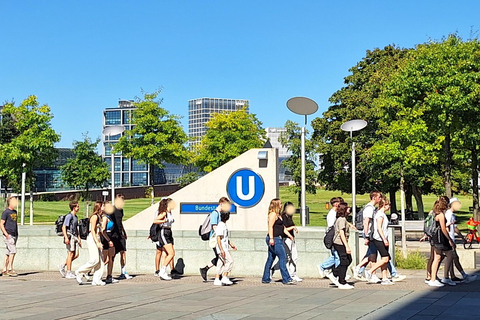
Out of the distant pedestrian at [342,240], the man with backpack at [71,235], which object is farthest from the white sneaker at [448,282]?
the man with backpack at [71,235]

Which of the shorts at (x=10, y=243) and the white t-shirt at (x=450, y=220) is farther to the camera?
the shorts at (x=10, y=243)

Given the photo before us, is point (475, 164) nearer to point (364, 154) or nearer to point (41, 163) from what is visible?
point (364, 154)

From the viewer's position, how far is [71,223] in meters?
14.2

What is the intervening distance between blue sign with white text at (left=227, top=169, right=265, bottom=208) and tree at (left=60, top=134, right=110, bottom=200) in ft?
169

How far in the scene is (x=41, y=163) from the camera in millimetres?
36656

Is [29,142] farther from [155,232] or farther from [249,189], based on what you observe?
[155,232]

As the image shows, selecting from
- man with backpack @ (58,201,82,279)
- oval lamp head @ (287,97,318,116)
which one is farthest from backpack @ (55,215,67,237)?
oval lamp head @ (287,97,318,116)

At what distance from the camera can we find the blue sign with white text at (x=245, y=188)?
721 inches

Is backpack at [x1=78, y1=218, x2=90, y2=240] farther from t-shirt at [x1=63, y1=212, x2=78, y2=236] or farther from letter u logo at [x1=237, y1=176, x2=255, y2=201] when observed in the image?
letter u logo at [x1=237, y1=176, x2=255, y2=201]

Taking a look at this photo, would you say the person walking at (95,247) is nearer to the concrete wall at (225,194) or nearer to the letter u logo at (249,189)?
the concrete wall at (225,194)

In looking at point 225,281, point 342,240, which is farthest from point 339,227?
point 225,281

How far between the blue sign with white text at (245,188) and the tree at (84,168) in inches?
2026

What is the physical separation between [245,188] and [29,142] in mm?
19804

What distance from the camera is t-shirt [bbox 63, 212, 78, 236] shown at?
14.2 metres
